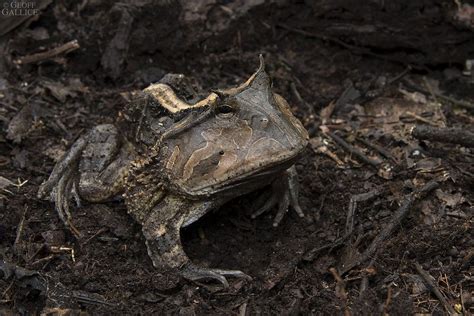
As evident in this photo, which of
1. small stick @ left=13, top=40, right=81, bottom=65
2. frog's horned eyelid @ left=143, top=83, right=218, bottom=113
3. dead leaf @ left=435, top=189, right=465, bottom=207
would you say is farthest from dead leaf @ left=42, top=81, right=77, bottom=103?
dead leaf @ left=435, top=189, right=465, bottom=207

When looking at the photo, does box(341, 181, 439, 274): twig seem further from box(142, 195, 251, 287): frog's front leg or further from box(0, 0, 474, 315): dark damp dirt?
box(142, 195, 251, 287): frog's front leg

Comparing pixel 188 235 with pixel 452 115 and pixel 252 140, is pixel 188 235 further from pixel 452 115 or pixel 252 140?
pixel 452 115

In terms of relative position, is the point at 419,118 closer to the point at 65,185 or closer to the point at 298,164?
the point at 298,164

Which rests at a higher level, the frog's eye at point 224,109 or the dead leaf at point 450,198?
the frog's eye at point 224,109

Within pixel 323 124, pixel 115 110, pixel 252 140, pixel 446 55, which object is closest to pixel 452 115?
pixel 446 55

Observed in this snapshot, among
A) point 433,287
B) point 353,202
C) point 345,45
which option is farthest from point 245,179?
point 345,45

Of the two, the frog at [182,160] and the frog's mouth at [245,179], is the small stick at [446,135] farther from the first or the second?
the frog's mouth at [245,179]

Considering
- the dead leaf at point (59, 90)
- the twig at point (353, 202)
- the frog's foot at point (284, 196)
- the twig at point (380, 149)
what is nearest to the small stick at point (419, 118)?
the twig at point (380, 149)
